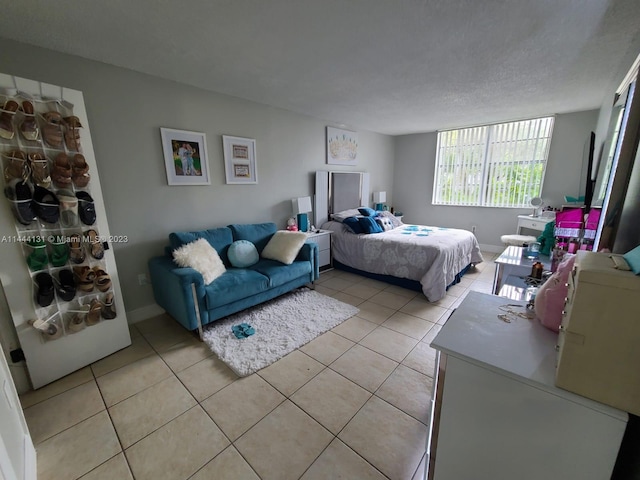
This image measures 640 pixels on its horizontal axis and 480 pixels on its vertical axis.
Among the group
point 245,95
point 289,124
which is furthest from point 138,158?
point 289,124

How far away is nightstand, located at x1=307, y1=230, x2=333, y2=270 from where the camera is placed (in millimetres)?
3918

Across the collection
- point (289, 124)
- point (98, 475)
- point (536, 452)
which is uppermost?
point (289, 124)

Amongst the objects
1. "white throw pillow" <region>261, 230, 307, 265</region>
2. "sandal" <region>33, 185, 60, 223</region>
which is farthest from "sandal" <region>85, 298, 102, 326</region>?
"white throw pillow" <region>261, 230, 307, 265</region>

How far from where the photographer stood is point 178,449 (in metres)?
1.43

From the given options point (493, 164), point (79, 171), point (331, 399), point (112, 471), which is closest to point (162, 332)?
point (112, 471)

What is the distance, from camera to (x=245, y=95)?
3.10 m

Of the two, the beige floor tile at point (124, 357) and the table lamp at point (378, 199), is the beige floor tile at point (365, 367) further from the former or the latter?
the table lamp at point (378, 199)

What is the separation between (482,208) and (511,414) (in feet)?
16.5

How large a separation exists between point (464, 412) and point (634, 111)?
1.54m

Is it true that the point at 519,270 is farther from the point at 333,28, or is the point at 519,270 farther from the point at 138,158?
the point at 138,158

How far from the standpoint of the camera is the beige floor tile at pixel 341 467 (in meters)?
1.28

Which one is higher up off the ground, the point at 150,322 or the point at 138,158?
the point at 138,158

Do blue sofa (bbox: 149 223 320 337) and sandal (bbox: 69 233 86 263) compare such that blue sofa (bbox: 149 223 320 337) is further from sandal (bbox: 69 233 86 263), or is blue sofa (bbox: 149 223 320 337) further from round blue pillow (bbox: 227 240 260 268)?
sandal (bbox: 69 233 86 263)

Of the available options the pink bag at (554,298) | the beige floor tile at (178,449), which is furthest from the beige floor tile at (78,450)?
the pink bag at (554,298)
